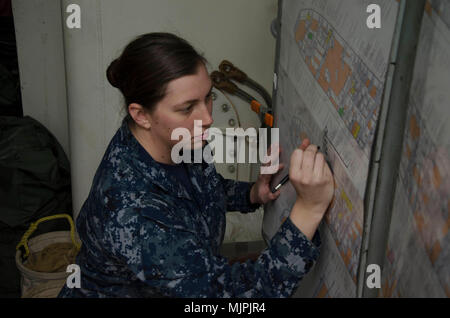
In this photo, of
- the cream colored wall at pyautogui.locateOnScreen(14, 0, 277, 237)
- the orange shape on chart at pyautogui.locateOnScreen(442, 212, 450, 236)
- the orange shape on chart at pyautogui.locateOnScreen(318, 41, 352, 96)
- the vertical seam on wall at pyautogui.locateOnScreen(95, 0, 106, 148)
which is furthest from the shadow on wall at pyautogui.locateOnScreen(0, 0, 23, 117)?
the orange shape on chart at pyautogui.locateOnScreen(442, 212, 450, 236)

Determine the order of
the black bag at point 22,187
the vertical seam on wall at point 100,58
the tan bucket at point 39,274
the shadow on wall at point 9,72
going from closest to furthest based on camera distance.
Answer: the vertical seam on wall at point 100,58 → the tan bucket at point 39,274 → the black bag at point 22,187 → the shadow on wall at point 9,72

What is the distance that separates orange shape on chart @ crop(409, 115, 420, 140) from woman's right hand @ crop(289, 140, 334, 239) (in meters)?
0.25

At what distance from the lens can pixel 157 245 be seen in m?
0.99

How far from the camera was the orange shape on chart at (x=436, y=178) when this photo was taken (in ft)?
2.35

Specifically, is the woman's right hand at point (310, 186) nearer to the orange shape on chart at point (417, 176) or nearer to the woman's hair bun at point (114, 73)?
the orange shape on chart at point (417, 176)

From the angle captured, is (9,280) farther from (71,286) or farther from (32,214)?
(71,286)

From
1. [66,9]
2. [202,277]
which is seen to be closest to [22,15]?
[66,9]

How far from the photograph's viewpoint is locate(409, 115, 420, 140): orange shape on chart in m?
0.77

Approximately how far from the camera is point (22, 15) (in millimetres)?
2248

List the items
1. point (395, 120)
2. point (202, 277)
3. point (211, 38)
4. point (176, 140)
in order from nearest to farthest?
point (395, 120)
point (202, 277)
point (176, 140)
point (211, 38)

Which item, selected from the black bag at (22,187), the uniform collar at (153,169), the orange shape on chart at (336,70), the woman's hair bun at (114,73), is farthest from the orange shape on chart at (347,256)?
the black bag at (22,187)

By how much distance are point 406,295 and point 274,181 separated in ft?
2.09

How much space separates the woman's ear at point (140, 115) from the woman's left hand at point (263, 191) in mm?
417

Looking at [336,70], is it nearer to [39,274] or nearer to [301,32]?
[301,32]
